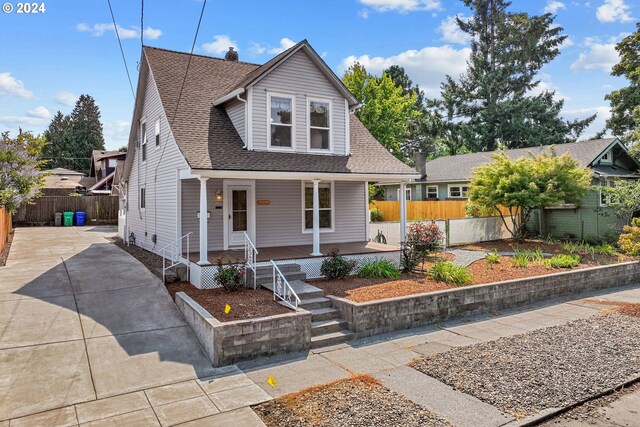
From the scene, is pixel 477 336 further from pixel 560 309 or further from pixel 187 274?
pixel 187 274

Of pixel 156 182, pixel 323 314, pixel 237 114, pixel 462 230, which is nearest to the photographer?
pixel 323 314

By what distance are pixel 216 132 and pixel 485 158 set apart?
22.0 m

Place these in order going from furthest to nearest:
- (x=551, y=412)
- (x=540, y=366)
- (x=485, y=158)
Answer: (x=485, y=158) → (x=540, y=366) → (x=551, y=412)

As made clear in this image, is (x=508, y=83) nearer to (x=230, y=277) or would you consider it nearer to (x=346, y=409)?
(x=230, y=277)

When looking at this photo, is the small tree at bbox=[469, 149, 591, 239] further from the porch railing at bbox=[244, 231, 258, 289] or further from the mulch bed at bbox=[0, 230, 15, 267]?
the mulch bed at bbox=[0, 230, 15, 267]

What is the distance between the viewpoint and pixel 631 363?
6.47m

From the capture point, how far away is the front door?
12.3m

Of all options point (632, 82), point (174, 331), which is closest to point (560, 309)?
point (174, 331)

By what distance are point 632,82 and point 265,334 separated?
→ 36128 millimetres

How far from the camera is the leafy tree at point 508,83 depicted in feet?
130

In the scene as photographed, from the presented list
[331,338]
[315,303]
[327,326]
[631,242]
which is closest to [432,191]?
[631,242]

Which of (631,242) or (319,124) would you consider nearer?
(319,124)

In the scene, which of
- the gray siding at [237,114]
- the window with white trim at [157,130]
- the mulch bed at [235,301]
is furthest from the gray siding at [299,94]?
the mulch bed at [235,301]

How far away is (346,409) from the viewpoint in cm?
500
